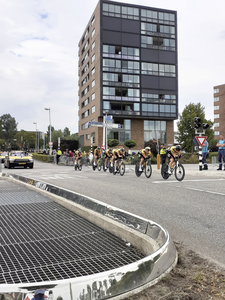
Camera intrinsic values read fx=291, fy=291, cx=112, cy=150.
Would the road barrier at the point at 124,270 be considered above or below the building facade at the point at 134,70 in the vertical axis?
below

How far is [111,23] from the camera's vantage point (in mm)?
50625

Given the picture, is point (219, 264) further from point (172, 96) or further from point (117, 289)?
point (172, 96)

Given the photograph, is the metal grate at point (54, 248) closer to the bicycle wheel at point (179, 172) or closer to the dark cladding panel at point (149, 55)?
the bicycle wheel at point (179, 172)

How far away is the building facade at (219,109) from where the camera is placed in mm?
87062

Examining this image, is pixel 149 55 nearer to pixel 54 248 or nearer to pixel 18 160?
pixel 18 160

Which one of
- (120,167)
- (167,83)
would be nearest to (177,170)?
(120,167)

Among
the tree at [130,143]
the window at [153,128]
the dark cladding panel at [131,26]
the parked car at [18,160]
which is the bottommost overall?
the parked car at [18,160]

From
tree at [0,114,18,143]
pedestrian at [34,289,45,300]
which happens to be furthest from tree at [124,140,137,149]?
tree at [0,114,18,143]

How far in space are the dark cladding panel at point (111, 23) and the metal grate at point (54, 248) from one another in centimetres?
5064

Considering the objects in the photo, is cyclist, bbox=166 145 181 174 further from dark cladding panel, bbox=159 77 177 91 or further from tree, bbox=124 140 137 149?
dark cladding panel, bbox=159 77 177 91

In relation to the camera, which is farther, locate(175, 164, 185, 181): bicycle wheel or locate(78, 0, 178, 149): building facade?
locate(78, 0, 178, 149): building facade

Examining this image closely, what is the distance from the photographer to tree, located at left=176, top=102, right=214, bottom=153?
49719 mm

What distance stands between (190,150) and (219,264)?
49.2m

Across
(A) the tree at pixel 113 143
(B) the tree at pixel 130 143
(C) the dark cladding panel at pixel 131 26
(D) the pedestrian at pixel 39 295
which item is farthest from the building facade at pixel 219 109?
(D) the pedestrian at pixel 39 295
